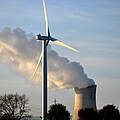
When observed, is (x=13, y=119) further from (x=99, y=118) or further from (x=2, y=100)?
(x=99, y=118)

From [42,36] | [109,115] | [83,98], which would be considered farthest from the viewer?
[83,98]

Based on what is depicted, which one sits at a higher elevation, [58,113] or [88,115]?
[58,113]

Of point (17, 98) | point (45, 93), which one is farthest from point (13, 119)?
point (45, 93)

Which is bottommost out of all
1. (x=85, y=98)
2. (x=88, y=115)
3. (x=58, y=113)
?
(x=88, y=115)

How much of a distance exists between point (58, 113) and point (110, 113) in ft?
32.3

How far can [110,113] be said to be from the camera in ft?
246

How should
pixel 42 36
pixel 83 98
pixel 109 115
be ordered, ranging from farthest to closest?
pixel 83 98, pixel 42 36, pixel 109 115

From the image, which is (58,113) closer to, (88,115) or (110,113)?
(88,115)

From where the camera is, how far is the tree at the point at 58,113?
76.9 metres

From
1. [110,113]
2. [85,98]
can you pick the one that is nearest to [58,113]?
[110,113]

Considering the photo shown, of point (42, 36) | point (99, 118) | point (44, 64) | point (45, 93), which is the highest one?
Result: point (42, 36)

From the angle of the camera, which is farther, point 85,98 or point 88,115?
point 85,98

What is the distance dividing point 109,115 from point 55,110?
10.3 m

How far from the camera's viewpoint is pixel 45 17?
7812 cm
